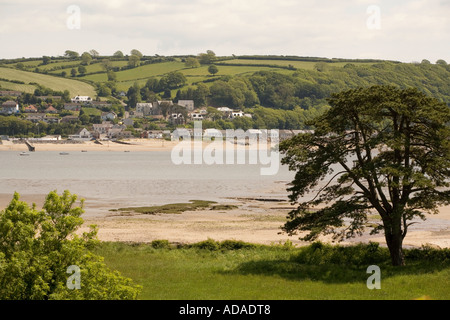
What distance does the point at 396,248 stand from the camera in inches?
1283

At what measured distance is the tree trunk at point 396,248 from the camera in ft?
106

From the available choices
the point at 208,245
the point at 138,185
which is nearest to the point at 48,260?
the point at 208,245

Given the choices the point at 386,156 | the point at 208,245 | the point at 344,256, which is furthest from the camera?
the point at 208,245

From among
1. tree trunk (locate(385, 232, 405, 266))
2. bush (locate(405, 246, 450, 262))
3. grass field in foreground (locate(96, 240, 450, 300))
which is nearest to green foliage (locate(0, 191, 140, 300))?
grass field in foreground (locate(96, 240, 450, 300))

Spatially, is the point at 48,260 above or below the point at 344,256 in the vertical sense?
above

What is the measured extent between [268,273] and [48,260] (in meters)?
13.9

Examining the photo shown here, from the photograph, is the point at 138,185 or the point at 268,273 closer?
the point at 268,273

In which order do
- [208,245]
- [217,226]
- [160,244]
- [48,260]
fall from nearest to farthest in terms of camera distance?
[48,260] → [208,245] → [160,244] → [217,226]

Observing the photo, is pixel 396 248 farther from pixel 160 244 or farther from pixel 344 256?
pixel 160 244

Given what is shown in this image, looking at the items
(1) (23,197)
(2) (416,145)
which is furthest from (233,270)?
(1) (23,197)

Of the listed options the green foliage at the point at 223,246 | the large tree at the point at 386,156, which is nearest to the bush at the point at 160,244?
the green foliage at the point at 223,246

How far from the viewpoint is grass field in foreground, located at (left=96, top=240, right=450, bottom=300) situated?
→ 27.0 m

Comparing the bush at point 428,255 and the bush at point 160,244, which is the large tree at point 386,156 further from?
the bush at point 160,244
